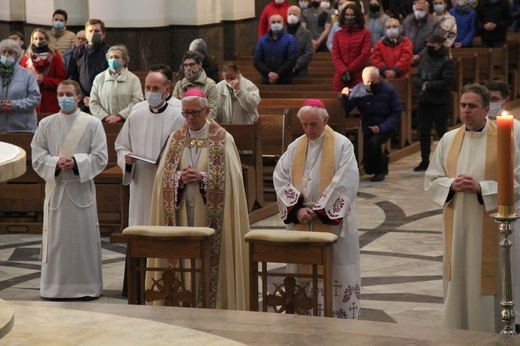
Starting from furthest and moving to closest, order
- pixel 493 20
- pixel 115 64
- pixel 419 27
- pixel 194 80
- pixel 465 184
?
pixel 493 20 < pixel 419 27 < pixel 115 64 < pixel 194 80 < pixel 465 184

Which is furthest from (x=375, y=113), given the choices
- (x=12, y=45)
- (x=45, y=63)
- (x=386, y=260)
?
(x=12, y=45)

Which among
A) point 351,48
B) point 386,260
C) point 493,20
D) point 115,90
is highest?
point 493,20

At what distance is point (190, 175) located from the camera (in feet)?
26.7

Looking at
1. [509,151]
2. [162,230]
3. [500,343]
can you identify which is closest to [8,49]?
[162,230]

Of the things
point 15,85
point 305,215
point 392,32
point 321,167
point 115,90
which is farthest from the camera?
point 392,32

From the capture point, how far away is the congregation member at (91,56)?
43.6 ft

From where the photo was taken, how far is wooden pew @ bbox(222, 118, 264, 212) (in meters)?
12.1

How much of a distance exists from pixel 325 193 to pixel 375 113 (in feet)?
21.3

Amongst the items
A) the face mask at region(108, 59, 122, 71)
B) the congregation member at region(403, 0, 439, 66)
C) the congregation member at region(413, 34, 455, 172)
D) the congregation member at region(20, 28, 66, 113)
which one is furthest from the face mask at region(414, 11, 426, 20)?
the face mask at region(108, 59, 122, 71)

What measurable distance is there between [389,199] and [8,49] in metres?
4.43

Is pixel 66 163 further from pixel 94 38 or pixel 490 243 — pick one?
pixel 94 38

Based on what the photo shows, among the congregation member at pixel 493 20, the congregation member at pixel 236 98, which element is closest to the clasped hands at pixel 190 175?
the congregation member at pixel 236 98

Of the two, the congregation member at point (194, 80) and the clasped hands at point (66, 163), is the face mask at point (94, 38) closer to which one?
the congregation member at point (194, 80)

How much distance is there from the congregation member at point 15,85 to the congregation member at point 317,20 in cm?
Answer: 834
